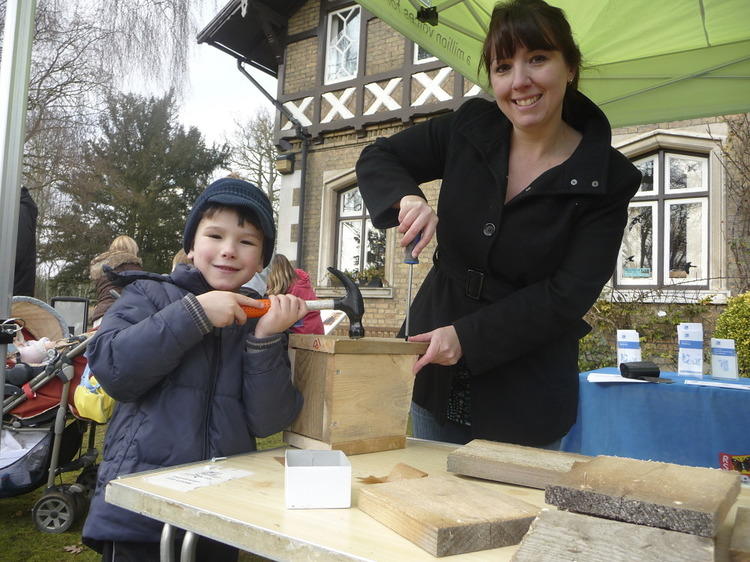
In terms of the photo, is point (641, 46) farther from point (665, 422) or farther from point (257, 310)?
point (257, 310)

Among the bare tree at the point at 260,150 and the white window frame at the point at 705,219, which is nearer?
the white window frame at the point at 705,219

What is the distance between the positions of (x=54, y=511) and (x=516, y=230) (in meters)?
3.03

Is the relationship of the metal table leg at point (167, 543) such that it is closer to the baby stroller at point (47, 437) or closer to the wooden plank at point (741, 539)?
the wooden plank at point (741, 539)

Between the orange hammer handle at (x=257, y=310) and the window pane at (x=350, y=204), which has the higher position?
the window pane at (x=350, y=204)

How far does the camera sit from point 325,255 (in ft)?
33.1

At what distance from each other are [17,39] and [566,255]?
1648 millimetres

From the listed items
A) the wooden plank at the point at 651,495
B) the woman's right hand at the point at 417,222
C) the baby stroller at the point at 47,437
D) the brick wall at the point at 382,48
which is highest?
the brick wall at the point at 382,48

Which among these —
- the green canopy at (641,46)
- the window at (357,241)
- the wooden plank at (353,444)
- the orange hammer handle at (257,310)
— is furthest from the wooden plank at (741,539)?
the window at (357,241)

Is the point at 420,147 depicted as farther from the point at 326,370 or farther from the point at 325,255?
the point at 325,255

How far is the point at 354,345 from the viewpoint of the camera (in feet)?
4.15

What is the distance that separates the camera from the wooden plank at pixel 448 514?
0.74 m

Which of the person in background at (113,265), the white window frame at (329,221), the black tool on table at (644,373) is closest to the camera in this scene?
the black tool on table at (644,373)

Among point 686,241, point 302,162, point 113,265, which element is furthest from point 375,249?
point 113,265

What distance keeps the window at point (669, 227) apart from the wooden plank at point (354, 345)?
21.7ft
